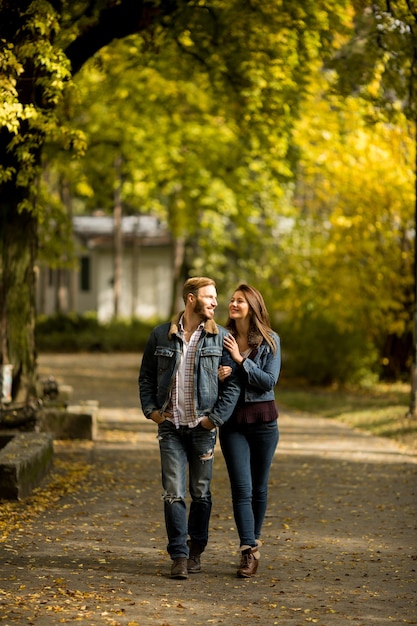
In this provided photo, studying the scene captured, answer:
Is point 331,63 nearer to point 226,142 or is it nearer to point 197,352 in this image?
point 197,352

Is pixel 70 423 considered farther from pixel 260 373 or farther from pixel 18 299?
pixel 260 373

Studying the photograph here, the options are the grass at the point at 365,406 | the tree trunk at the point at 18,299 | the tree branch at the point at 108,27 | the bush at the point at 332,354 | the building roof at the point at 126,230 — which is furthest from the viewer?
the building roof at the point at 126,230

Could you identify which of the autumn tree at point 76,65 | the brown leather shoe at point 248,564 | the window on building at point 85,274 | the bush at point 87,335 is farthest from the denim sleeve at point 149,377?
the window on building at point 85,274

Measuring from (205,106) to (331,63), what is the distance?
37.4 ft

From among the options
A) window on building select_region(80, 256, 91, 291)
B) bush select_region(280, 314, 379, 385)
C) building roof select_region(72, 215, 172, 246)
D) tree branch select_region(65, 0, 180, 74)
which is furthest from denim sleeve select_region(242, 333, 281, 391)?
window on building select_region(80, 256, 91, 291)

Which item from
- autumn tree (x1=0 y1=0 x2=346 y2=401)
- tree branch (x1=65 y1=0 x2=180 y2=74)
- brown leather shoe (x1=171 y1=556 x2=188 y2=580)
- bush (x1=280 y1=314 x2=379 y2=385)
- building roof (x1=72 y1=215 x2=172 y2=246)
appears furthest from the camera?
building roof (x1=72 y1=215 x2=172 y2=246)

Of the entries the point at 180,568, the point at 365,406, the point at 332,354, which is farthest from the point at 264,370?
the point at 332,354

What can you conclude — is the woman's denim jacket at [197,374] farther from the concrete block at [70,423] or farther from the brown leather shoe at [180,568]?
the concrete block at [70,423]

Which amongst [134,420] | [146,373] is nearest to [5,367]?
[134,420]

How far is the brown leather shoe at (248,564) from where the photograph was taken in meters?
7.67

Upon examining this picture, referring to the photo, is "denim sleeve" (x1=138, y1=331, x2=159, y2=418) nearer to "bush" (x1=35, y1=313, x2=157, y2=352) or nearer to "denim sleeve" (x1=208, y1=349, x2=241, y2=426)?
"denim sleeve" (x1=208, y1=349, x2=241, y2=426)

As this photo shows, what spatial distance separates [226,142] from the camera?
28.5 meters

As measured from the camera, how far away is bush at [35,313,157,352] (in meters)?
39.9

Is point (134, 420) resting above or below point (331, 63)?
below
